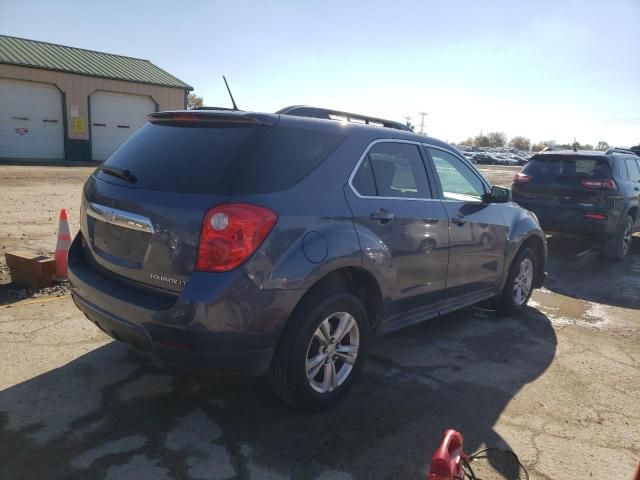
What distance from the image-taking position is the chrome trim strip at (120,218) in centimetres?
281

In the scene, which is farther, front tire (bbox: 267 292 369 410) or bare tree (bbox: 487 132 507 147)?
bare tree (bbox: 487 132 507 147)

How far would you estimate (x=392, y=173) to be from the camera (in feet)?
12.1

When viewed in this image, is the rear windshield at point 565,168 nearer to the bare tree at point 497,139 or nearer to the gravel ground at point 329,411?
the gravel ground at point 329,411

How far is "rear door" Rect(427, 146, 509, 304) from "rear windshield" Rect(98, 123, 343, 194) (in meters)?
1.40

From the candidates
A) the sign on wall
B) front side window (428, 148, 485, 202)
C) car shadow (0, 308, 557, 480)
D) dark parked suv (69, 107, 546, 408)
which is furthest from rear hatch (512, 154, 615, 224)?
the sign on wall

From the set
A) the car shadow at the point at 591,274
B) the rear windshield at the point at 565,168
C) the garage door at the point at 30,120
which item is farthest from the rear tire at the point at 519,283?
the garage door at the point at 30,120

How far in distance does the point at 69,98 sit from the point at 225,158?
25.9m

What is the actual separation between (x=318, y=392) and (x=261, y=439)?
0.45 metres

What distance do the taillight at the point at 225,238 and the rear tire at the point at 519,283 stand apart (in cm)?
344

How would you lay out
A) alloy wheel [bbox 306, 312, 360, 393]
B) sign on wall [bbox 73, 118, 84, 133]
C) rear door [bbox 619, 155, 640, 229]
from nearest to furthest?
1. alloy wheel [bbox 306, 312, 360, 393]
2. rear door [bbox 619, 155, 640, 229]
3. sign on wall [bbox 73, 118, 84, 133]

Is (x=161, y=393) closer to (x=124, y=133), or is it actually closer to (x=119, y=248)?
(x=119, y=248)

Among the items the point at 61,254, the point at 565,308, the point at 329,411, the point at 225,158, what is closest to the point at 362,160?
the point at 225,158

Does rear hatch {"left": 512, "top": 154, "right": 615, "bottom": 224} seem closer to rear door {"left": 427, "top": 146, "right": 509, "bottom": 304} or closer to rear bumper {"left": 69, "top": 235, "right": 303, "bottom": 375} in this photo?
rear door {"left": 427, "top": 146, "right": 509, "bottom": 304}

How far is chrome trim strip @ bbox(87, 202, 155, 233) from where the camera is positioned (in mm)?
2809
